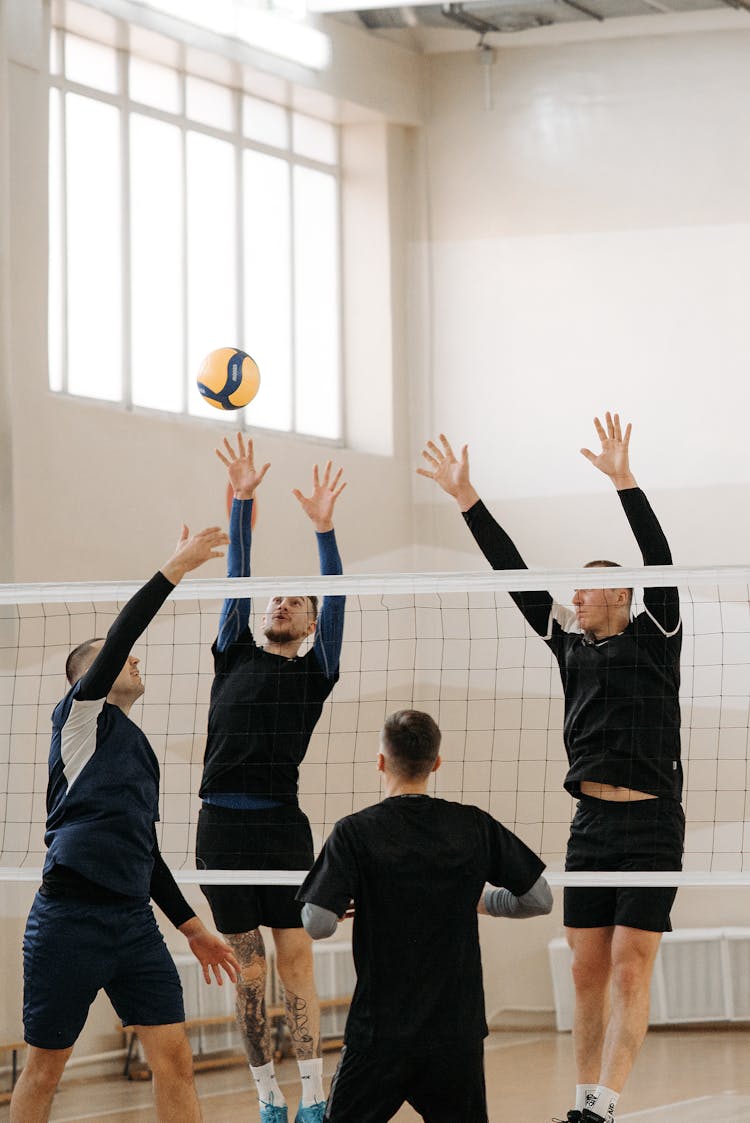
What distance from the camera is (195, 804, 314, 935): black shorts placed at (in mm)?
5434

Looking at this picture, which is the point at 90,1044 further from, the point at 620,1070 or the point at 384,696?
the point at 620,1070

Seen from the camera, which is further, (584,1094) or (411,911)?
(584,1094)

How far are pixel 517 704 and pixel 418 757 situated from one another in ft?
19.4

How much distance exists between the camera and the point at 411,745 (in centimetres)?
369

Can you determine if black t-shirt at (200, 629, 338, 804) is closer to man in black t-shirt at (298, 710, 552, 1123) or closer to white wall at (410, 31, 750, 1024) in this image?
man in black t-shirt at (298, 710, 552, 1123)

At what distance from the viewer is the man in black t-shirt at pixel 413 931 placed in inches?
139

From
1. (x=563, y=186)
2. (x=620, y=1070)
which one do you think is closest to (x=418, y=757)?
(x=620, y=1070)

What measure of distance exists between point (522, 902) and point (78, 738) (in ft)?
4.69

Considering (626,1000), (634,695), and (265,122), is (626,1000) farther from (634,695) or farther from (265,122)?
(265,122)

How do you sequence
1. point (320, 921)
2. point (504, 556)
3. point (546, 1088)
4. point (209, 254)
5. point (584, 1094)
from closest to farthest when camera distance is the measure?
point (320, 921) → point (584, 1094) → point (504, 556) → point (546, 1088) → point (209, 254)

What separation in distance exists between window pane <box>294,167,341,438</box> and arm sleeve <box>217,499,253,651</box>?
401cm

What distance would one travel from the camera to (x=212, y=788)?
17.9 ft

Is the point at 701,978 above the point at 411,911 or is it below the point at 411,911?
below

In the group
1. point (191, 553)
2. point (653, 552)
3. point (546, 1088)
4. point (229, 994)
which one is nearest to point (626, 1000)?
point (653, 552)
